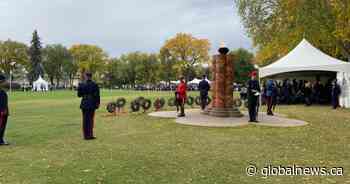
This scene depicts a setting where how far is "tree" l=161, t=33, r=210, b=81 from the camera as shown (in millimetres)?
68500

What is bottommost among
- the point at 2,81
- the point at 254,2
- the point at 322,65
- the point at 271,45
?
the point at 2,81

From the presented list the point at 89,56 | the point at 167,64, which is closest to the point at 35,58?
the point at 89,56

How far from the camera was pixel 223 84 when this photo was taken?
572 inches

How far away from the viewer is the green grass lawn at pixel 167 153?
544 centimetres

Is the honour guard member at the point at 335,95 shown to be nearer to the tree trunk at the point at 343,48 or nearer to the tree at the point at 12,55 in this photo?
the tree trunk at the point at 343,48

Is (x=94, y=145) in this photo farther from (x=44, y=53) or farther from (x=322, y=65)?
(x=44, y=53)

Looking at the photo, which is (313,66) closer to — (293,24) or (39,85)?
(293,24)

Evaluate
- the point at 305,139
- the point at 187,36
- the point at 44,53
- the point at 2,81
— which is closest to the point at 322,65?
the point at 305,139

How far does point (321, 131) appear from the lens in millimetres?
10344

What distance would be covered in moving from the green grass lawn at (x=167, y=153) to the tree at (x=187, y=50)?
5808 centimetres

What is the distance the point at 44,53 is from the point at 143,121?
79.7 metres

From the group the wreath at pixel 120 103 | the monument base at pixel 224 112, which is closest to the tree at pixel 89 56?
the wreath at pixel 120 103

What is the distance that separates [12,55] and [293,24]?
68.9 metres

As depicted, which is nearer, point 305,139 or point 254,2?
point 305,139
